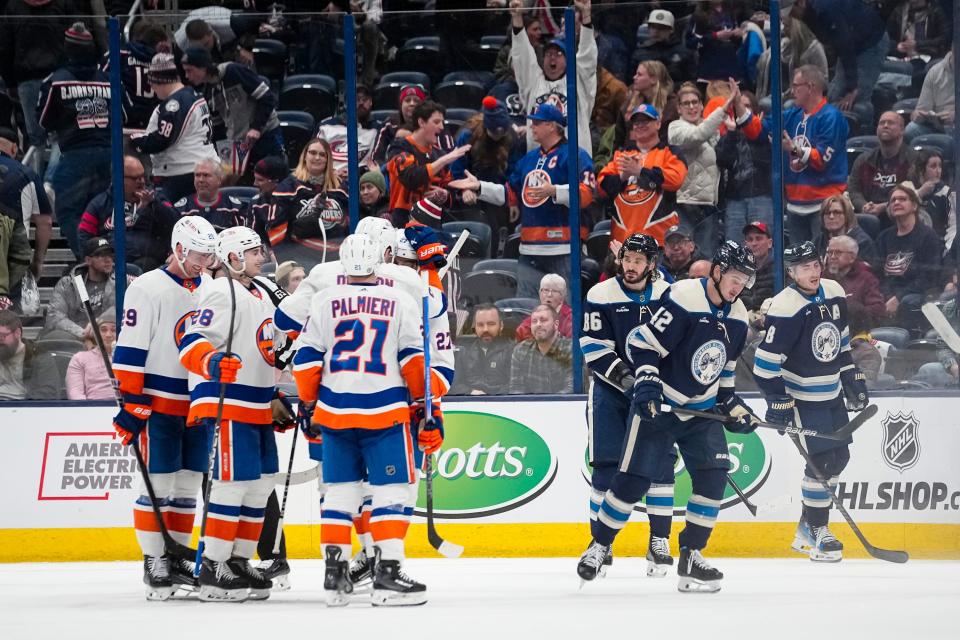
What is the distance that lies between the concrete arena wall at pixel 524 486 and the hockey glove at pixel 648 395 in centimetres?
154

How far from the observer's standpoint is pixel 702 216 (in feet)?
23.0

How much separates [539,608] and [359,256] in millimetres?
1445

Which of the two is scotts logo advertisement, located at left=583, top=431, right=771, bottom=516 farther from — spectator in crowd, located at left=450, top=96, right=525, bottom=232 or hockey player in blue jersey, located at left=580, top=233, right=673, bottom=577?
spectator in crowd, located at left=450, top=96, right=525, bottom=232

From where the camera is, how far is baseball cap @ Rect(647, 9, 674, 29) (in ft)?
23.1

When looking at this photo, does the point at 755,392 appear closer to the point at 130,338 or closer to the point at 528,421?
the point at 528,421

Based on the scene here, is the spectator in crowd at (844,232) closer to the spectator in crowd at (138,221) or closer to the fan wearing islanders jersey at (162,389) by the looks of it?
the fan wearing islanders jersey at (162,389)

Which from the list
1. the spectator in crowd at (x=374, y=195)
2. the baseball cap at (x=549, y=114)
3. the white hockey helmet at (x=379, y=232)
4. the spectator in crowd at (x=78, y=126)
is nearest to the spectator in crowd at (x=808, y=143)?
the baseball cap at (x=549, y=114)

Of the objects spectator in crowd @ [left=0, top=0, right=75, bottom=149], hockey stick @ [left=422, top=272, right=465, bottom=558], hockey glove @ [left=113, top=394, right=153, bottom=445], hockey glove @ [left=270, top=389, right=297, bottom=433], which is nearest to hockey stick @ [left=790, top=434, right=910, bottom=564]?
hockey stick @ [left=422, top=272, right=465, bottom=558]

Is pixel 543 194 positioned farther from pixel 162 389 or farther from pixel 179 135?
pixel 162 389

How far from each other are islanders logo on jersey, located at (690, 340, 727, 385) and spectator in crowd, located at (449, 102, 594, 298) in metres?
1.74

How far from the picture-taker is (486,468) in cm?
681

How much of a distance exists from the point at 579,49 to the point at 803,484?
8.26 ft

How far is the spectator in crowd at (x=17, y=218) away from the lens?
7.06 m

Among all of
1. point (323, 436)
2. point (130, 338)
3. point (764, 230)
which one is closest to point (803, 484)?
point (764, 230)
